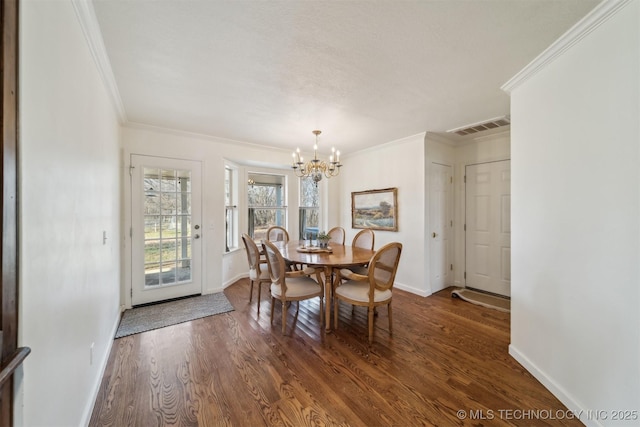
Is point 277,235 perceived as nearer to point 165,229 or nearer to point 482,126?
point 165,229

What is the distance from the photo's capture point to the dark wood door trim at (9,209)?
675 mm

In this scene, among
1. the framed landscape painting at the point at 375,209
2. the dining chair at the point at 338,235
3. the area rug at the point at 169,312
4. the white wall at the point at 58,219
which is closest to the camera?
the white wall at the point at 58,219

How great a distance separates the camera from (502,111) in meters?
2.69

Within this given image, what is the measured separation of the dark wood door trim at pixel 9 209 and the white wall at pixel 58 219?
0.05 meters

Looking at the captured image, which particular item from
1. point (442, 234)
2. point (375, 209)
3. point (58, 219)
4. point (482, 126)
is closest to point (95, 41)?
point (58, 219)

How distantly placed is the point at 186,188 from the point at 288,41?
2.61 metres

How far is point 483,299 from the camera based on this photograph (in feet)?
11.0

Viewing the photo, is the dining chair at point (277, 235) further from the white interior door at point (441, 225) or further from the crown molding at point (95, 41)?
the crown molding at point (95, 41)

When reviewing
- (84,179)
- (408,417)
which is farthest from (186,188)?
(408,417)

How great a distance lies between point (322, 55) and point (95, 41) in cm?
146

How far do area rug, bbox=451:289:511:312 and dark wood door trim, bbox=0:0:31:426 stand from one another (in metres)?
3.97

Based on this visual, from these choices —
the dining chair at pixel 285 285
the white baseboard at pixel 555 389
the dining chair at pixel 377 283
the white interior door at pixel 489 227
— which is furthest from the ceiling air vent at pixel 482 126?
the dining chair at pixel 285 285

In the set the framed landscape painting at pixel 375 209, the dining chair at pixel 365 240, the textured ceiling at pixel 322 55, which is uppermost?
the textured ceiling at pixel 322 55

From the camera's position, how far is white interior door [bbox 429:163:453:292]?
364 cm
